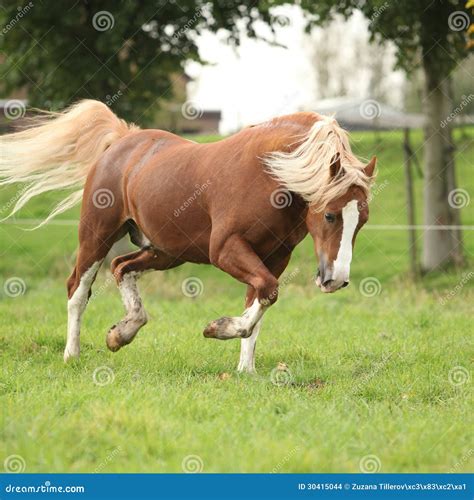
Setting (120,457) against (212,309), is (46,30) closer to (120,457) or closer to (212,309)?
(212,309)

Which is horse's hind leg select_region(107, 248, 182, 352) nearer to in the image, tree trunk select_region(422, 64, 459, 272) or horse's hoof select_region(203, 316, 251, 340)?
Answer: horse's hoof select_region(203, 316, 251, 340)

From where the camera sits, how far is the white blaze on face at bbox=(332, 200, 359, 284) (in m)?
6.06

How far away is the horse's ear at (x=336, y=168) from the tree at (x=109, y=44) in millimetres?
7229

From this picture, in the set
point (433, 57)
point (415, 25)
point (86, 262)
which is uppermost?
point (415, 25)

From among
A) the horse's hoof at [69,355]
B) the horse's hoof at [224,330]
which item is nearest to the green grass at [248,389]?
the horse's hoof at [69,355]

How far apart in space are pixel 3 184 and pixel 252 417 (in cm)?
417

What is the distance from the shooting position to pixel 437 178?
14453mm

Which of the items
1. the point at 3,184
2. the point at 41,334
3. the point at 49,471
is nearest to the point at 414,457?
the point at 49,471

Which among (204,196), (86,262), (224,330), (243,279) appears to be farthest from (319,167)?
(86,262)

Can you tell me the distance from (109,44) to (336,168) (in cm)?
763

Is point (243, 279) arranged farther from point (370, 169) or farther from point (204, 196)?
point (370, 169)

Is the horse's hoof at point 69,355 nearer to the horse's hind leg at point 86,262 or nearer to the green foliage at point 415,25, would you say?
the horse's hind leg at point 86,262
